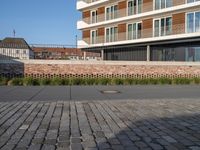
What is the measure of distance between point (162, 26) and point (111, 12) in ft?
29.3

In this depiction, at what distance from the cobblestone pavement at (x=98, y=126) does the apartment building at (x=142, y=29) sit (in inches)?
933

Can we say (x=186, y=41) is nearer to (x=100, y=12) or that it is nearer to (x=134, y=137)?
(x=100, y=12)

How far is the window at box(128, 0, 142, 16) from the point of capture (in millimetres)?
37594

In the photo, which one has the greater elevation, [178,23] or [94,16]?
[94,16]

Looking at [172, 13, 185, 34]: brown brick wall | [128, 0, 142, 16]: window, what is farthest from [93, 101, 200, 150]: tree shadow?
[128, 0, 142, 16]: window

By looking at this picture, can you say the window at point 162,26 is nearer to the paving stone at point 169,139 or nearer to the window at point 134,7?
the window at point 134,7

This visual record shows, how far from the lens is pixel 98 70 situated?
25.3 meters

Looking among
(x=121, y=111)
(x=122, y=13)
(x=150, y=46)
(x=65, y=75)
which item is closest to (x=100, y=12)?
(x=122, y=13)

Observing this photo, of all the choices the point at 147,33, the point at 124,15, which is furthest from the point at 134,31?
the point at 124,15

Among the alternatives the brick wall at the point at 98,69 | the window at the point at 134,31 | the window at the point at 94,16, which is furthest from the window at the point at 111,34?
the brick wall at the point at 98,69

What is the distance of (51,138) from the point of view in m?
6.14

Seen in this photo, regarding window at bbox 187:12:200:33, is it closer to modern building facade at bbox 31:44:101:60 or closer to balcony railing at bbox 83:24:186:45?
balcony railing at bbox 83:24:186:45

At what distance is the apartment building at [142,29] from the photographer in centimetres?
3281

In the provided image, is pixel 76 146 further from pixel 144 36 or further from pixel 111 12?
pixel 111 12
